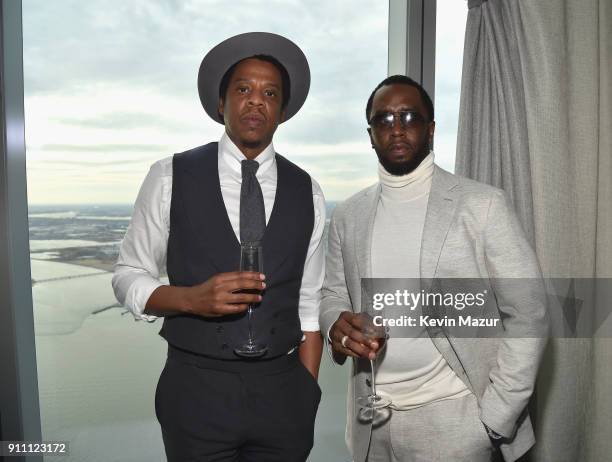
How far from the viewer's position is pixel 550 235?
225 cm

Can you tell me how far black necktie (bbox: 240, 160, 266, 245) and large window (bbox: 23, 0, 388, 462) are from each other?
848mm

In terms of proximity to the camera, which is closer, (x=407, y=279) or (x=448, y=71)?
(x=407, y=279)

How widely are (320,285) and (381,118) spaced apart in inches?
23.3

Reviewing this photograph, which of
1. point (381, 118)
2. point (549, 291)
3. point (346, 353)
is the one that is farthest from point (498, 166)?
point (346, 353)

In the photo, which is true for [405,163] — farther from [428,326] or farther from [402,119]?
[428,326]

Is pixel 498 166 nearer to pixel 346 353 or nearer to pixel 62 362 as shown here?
pixel 346 353

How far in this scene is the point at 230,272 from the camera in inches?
57.5

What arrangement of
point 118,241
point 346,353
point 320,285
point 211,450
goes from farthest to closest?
point 118,241 → point 320,285 → point 346,353 → point 211,450

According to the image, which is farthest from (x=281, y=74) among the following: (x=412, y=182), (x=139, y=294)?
(x=139, y=294)

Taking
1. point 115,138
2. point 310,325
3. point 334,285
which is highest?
point 115,138

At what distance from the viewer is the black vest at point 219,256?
157 centimetres

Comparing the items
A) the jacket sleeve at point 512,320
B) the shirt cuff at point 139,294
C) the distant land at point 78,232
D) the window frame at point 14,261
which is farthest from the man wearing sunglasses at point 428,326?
the window frame at point 14,261

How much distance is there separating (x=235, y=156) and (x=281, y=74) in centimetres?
31

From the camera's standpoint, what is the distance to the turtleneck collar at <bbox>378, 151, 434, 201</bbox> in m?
1.71
